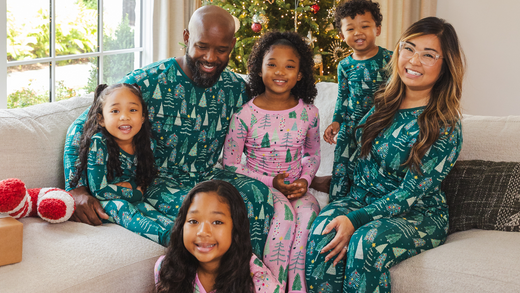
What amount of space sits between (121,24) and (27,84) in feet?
3.67

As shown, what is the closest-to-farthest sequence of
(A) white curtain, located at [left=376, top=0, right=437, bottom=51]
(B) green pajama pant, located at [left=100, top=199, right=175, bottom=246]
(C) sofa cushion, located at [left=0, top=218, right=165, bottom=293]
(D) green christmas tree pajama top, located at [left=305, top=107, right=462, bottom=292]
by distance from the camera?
(C) sofa cushion, located at [left=0, top=218, right=165, bottom=293] → (D) green christmas tree pajama top, located at [left=305, top=107, right=462, bottom=292] → (B) green pajama pant, located at [left=100, top=199, right=175, bottom=246] → (A) white curtain, located at [left=376, top=0, right=437, bottom=51]

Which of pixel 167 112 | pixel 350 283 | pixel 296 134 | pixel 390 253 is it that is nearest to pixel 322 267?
pixel 350 283

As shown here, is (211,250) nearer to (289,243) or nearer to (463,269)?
(289,243)

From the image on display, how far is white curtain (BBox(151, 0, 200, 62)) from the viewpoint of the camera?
163 inches

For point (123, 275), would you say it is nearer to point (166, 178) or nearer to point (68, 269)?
point (68, 269)

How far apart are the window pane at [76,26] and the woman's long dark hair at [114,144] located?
1.70m

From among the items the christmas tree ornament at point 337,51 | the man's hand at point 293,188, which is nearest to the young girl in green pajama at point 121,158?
the man's hand at point 293,188

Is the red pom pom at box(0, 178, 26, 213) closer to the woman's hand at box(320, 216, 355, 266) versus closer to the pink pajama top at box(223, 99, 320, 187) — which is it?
the pink pajama top at box(223, 99, 320, 187)

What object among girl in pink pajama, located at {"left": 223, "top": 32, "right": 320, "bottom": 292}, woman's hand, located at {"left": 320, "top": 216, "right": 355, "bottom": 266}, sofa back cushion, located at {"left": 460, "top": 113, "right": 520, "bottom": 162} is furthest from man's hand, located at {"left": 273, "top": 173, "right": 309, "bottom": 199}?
sofa back cushion, located at {"left": 460, "top": 113, "right": 520, "bottom": 162}

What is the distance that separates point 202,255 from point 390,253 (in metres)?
0.67

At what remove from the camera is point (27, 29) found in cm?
310

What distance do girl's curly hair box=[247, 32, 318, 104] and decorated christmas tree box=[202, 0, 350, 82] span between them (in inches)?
64.8

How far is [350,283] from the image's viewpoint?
162 centimetres

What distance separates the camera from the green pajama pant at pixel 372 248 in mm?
1588
